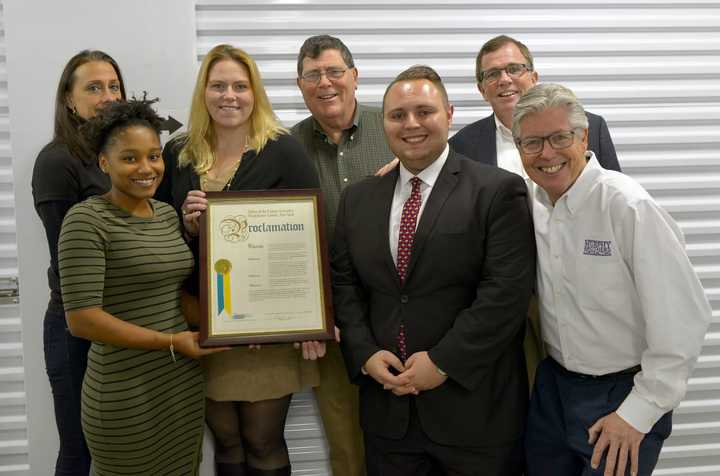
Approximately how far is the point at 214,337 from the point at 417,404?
0.77 metres

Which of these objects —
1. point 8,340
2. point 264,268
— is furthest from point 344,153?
point 8,340

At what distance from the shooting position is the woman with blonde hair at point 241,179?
239 cm

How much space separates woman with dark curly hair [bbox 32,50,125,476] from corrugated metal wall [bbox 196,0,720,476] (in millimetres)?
698

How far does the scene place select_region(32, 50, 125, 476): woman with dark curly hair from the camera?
2.37 metres

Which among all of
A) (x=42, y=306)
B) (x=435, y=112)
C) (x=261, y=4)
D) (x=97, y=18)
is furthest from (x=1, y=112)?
(x=435, y=112)

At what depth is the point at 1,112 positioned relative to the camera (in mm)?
3020

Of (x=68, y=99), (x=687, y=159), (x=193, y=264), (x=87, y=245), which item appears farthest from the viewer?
(x=687, y=159)

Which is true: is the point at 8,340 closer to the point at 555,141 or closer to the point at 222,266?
the point at 222,266

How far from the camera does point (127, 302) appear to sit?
2.08m

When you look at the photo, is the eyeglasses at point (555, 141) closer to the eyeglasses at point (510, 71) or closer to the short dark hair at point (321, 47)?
the eyeglasses at point (510, 71)

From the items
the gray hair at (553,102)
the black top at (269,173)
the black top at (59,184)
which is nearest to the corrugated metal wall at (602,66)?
the black top at (269,173)

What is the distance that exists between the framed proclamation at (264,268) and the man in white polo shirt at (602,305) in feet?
2.68

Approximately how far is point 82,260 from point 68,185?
577mm

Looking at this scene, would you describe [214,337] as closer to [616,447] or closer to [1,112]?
[616,447]
